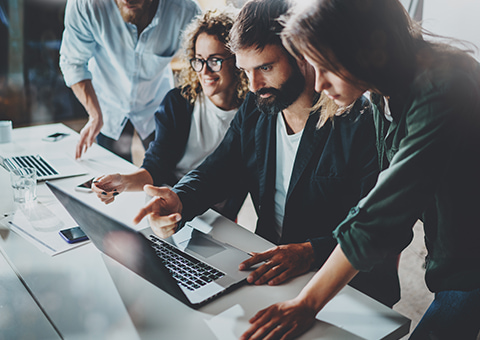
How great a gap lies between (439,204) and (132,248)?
0.60m

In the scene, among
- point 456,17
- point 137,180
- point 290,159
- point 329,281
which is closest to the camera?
point 329,281

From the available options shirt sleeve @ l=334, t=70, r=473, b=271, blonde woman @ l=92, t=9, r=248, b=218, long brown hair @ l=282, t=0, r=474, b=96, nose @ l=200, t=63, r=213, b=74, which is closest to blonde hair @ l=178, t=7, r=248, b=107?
blonde woman @ l=92, t=9, r=248, b=218

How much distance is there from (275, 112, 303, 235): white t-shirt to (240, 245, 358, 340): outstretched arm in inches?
21.1

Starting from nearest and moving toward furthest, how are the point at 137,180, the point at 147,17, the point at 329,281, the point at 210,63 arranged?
the point at 329,281 → the point at 137,180 → the point at 210,63 → the point at 147,17

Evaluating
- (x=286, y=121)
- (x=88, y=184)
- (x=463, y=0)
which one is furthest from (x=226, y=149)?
(x=463, y=0)

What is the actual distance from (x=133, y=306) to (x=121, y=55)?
1.52m

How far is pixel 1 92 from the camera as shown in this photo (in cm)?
360

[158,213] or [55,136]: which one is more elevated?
[158,213]

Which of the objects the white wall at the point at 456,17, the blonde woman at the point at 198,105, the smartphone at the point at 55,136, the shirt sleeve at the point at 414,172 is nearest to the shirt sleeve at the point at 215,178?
the blonde woman at the point at 198,105

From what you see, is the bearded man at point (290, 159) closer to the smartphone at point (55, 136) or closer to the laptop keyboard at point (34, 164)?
the laptop keyboard at point (34, 164)

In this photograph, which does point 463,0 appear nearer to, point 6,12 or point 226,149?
point 226,149

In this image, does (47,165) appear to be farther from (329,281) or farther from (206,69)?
(329,281)

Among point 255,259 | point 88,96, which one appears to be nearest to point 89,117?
point 88,96

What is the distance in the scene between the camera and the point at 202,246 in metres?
1.09
